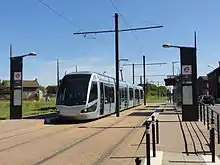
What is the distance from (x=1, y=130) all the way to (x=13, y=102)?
7.63m

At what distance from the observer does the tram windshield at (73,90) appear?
2593cm

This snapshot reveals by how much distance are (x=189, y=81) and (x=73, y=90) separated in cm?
705

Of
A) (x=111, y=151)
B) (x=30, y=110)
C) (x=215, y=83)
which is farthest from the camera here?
(x=215, y=83)

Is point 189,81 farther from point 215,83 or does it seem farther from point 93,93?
point 215,83

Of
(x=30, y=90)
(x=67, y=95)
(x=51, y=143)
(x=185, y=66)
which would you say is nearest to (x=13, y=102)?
(x=67, y=95)

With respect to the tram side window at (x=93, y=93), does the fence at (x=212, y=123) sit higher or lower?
lower

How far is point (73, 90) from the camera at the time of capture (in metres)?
26.5

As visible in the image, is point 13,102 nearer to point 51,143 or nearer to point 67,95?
point 67,95

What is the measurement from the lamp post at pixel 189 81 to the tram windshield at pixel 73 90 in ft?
19.3

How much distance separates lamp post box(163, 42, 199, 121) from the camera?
81.5ft

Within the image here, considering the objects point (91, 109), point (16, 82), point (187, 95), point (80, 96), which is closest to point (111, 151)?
point (187, 95)

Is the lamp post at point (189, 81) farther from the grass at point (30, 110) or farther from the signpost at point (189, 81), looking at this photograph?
the grass at point (30, 110)

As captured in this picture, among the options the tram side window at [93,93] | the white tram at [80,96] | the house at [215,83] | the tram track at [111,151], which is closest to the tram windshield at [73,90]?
the white tram at [80,96]

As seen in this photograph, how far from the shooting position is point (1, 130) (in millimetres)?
20953
